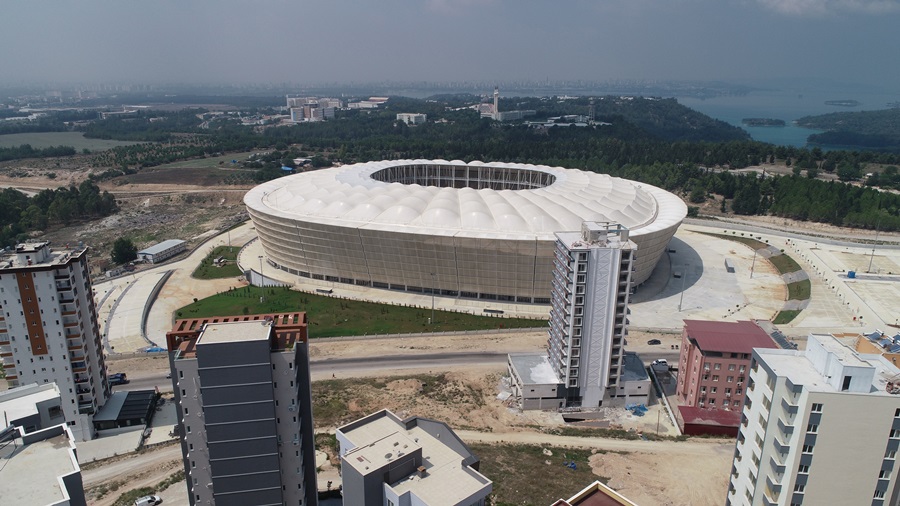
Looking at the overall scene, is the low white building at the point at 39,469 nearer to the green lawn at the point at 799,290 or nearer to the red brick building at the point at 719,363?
the red brick building at the point at 719,363

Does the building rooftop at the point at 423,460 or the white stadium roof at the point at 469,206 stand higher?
the white stadium roof at the point at 469,206

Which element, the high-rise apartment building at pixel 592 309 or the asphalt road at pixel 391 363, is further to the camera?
the asphalt road at pixel 391 363

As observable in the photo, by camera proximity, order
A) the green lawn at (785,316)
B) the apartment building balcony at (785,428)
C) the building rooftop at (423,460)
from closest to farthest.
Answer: the apartment building balcony at (785,428) → the building rooftop at (423,460) → the green lawn at (785,316)

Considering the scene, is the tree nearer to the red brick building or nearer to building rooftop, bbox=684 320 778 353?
building rooftop, bbox=684 320 778 353

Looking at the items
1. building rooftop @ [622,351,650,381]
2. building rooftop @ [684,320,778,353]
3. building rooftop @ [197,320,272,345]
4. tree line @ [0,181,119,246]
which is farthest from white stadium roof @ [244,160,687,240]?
tree line @ [0,181,119,246]

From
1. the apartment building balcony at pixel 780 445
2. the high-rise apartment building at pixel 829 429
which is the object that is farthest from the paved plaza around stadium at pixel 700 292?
the apartment building balcony at pixel 780 445
